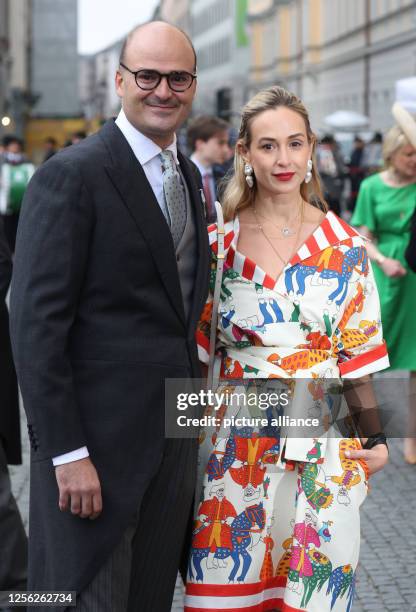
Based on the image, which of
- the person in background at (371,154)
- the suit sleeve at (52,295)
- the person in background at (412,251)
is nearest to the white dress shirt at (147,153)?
the suit sleeve at (52,295)

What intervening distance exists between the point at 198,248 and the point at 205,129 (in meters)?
5.49

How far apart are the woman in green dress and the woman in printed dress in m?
3.54

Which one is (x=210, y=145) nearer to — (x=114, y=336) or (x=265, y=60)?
(x=114, y=336)

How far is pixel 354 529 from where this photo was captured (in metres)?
3.34

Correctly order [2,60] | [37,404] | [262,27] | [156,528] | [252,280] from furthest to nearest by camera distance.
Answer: [262,27], [2,60], [252,280], [156,528], [37,404]

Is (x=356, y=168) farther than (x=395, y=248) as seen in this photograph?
Yes

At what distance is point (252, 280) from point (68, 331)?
66 centimetres

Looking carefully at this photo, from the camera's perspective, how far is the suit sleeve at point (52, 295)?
2.94 m

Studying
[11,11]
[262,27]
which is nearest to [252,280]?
[11,11]

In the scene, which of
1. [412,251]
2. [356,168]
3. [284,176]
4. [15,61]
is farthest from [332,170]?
[15,61]

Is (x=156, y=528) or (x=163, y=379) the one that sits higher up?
(x=163, y=379)

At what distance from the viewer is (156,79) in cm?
316

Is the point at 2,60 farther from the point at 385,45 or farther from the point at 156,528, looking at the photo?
the point at 156,528

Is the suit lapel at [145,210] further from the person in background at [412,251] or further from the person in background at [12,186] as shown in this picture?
the person in background at [12,186]
